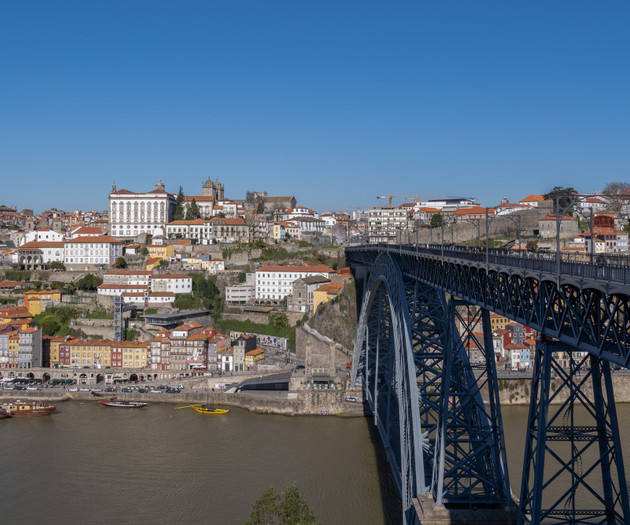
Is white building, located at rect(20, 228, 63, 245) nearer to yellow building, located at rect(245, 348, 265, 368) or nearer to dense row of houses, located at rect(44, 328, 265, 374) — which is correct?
dense row of houses, located at rect(44, 328, 265, 374)

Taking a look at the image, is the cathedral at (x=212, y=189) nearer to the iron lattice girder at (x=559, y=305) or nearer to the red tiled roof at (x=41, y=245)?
the red tiled roof at (x=41, y=245)

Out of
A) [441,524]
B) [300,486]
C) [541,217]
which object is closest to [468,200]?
[541,217]

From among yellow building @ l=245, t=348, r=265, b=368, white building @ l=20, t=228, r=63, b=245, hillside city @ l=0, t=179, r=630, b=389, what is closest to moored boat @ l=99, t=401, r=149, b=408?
hillside city @ l=0, t=179, r=630, b=389

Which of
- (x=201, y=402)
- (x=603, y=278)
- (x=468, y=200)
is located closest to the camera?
(x=603, y=278)

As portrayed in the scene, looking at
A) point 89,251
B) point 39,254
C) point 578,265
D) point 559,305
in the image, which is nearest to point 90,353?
point 89,251

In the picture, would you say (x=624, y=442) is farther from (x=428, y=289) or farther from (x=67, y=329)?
(x=67, y=329)
